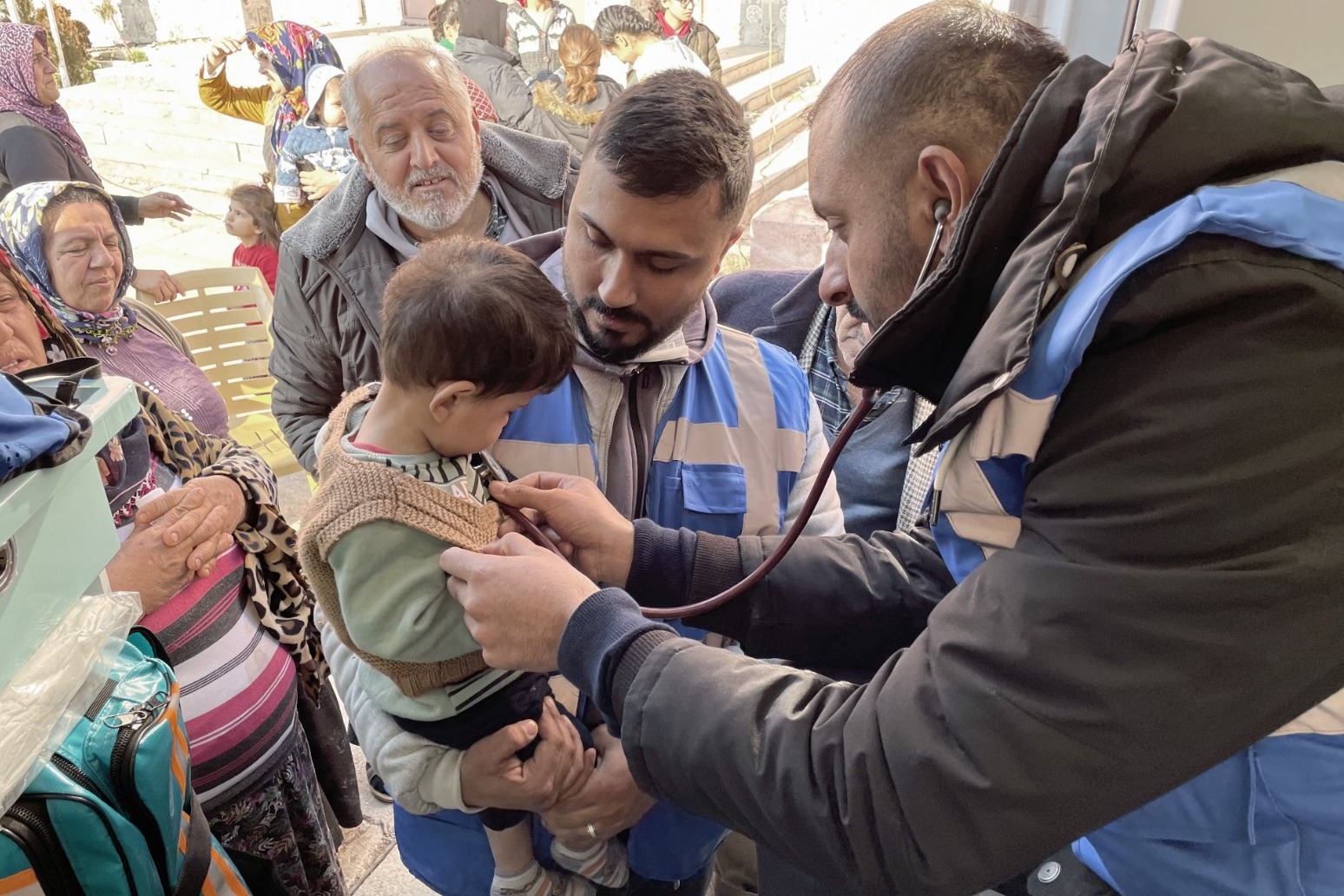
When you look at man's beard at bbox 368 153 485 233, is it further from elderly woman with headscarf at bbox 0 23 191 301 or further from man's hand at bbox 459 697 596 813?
elderly woman with headscarf at bbox 0 23 191 301

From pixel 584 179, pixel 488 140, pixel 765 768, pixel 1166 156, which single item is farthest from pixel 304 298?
pixel 1166 156

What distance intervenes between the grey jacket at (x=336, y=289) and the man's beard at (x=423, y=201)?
0.08m

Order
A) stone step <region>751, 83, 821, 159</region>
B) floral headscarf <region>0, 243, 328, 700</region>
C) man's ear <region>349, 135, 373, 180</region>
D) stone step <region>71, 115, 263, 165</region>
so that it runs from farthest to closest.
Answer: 1. stone step <region>71, 115, 263, 165</region>
2. stone step <region>751, 83, 821, 159</region>
3. man's ear <region>349, 135, 373, 180</region>
4. floral headscarf <region>0, 243, 328, 700</region>

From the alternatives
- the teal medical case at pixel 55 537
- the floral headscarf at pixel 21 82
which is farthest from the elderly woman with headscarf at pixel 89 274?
the floral headscarf at pixel 21 82

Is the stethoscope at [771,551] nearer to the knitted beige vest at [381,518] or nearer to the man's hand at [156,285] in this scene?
the knitted beige vest at [381,518]

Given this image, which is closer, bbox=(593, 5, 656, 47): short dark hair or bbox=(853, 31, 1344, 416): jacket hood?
bbox=(853, 31, 1344, 416): jacket hood

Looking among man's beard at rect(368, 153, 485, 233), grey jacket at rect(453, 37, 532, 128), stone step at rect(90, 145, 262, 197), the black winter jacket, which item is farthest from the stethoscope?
stone step at rect(90, 145, 262, 197)

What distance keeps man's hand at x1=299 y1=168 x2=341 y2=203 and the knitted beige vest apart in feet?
10.7

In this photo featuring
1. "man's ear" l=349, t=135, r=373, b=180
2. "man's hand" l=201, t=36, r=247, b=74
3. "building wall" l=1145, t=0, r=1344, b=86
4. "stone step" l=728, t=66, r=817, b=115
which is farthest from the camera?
"man's hand" l=201, t=36, r=247, b=74

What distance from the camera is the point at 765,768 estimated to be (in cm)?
94

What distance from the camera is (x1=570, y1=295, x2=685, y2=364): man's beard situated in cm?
150

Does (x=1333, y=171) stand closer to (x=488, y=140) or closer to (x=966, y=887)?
(x=966, y=887)

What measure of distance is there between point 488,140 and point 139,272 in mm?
2027

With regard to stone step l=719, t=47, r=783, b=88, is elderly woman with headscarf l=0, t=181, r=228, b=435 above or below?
below
